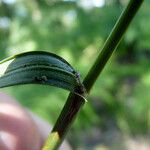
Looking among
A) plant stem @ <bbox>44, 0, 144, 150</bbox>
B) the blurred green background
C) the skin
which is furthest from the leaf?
the blurred green background

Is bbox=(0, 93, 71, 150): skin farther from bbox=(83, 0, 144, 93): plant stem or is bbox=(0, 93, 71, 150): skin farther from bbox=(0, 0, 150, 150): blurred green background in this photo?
bbox=(0, 0, 150, 150): blurred green background

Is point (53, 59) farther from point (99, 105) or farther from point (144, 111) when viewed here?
point (99, 105)

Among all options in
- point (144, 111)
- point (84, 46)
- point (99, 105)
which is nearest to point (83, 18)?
point (84, 46)

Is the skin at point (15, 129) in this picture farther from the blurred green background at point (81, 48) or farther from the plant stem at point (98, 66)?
the blurred green background at point (81, 48)

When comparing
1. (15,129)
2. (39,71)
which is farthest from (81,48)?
(39,71)

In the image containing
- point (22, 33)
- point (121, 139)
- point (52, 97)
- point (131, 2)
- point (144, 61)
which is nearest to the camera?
point (131, 2)

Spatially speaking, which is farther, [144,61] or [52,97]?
[144,61]

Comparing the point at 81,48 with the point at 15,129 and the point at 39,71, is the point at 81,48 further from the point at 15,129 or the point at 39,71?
the point at 39,71

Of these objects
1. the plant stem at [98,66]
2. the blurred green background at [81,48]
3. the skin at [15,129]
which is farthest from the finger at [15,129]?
the blurred green background at [81,48]
